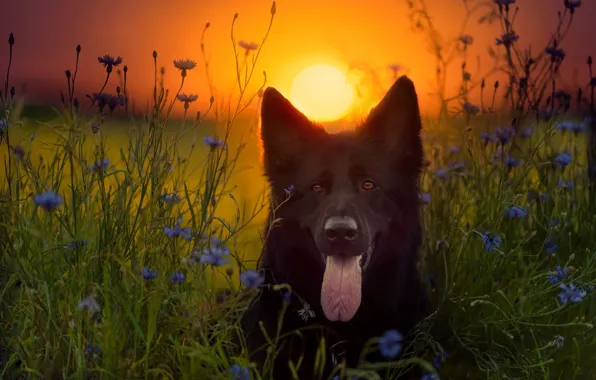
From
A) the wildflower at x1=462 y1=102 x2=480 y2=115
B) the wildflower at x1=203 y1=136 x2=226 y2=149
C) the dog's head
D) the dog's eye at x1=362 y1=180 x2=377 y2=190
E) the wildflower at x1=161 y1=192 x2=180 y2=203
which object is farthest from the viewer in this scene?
the wildflower at x1=462 y1=102 x2=480 y2=115

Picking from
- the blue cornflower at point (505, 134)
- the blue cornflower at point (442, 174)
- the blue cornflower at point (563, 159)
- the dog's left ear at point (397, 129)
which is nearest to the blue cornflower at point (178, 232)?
the dog's left ear at point (397, 129)

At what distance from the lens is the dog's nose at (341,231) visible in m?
3.27


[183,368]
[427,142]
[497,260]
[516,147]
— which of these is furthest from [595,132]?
[183,368]

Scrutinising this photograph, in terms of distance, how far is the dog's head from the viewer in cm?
352

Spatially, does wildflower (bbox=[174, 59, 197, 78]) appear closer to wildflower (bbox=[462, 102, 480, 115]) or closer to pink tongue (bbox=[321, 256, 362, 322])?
pink tongue (bbox=[321, 256, 362, 322])

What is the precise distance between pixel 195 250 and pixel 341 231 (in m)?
0.69

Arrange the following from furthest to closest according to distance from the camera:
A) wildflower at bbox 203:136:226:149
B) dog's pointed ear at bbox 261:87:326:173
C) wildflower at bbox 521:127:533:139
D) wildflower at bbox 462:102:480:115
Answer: wildflower at bbox 521:127:533:139
wildflower at bbox 462:102:480:115
dog's pointed ear at bbox 261:87:326:173
wildflower at bbox 203:136:226:149

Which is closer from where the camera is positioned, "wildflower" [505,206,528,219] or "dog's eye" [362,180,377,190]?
"dog's eye" [362,180,377,190]

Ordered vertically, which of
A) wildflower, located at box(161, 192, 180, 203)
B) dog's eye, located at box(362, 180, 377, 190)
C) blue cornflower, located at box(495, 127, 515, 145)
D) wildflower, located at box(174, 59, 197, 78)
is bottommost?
wildflower, located at box(161, 192, 180, 203)

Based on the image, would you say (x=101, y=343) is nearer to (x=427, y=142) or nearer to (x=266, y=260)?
(x=266, y=260)

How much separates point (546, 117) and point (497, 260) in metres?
1.29

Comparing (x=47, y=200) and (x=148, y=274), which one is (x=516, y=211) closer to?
(x=148, y=274)

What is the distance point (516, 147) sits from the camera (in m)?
4.48

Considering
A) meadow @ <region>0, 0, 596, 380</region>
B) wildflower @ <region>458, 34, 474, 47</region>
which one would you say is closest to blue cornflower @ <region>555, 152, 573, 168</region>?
meadow @ <region>0, 0, 596, 380</region>
